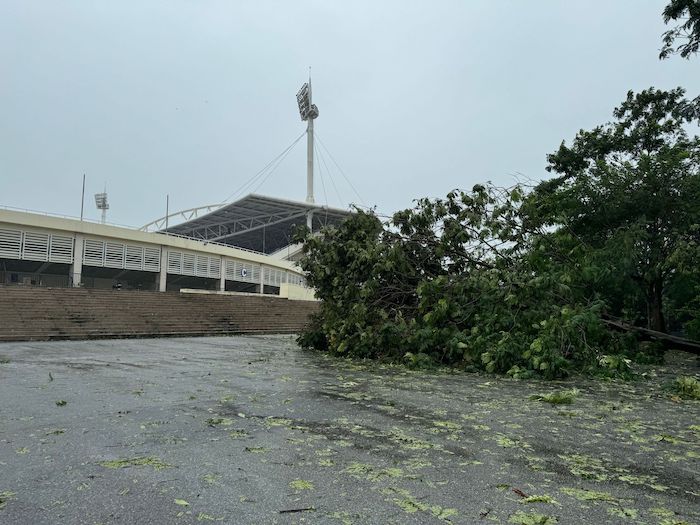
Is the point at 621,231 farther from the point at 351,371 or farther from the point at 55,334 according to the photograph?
the point at 55,334

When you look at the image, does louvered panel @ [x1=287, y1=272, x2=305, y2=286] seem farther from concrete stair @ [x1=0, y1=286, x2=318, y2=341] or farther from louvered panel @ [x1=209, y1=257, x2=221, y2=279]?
concrete stair @ [x1=0, y1=286, x2=318, y2=341]

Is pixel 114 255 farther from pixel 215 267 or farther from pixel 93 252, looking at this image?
pixel 215 267

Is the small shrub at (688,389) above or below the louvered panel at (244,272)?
below

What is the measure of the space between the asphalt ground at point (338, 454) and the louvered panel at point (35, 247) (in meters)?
25.7

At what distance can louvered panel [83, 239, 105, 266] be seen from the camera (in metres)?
30.4

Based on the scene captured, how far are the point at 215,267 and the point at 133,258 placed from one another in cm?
654

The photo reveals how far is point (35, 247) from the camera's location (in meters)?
28.5

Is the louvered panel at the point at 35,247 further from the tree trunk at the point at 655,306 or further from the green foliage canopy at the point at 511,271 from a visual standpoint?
the tree trunk at the point at 655,306

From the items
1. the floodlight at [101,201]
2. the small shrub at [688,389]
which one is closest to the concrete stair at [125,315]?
the small shrub at [688,389]

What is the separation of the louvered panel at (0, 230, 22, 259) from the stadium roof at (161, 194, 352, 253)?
24.2 m

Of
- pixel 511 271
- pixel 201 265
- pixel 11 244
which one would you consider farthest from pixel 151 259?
pixel 511 271

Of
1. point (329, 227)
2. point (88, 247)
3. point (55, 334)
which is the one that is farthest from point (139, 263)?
point (329, 227)

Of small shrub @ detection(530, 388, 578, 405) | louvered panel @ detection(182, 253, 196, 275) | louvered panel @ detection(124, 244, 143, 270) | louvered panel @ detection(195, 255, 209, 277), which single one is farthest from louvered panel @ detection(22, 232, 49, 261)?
small shrub @ detection(530, 388, 578, 405)

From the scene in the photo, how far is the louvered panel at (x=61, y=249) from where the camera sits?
29094mm
